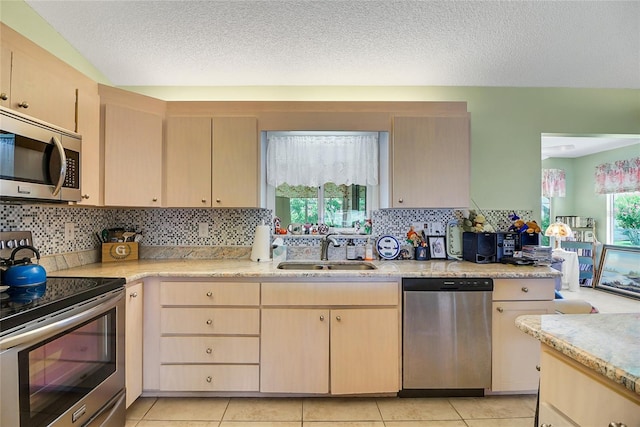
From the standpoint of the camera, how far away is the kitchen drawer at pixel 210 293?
2025mm

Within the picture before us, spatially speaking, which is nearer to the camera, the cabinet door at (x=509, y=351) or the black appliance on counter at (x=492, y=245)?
the cabinet door at (x=509, y=351)

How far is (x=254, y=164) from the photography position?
93.7 inches

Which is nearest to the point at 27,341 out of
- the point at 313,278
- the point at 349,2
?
the point at 313,278

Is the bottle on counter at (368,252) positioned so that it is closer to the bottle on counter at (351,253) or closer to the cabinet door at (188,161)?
the bottle on counter at (351,253)

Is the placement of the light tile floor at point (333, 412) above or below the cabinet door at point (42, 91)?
below

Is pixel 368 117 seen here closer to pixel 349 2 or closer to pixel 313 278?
pixel 349 2

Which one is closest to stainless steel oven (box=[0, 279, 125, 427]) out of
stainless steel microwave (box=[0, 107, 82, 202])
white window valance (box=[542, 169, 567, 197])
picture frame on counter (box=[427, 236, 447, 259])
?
stainless steel microwave (box=[0, 107, 82, 202])

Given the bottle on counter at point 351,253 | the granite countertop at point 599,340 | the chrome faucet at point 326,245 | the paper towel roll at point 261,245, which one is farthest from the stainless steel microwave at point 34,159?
the granite countertop at point 599,340

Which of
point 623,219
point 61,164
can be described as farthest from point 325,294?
point 623,219

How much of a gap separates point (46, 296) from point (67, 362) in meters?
0.31

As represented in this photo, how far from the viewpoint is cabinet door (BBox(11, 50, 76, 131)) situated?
4.99 ft

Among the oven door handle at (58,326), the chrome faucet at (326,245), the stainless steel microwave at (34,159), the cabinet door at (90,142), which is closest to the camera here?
the oven door handle at (58,326)

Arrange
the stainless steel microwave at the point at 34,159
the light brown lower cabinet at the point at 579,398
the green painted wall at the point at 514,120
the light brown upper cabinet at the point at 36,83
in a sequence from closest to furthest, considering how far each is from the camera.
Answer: the light brown lower cabinet at the point at 579,398 → the stainless steel microwave at the point at 34,159 → the light brown upper cabinet at the point at 36,83 → the green painted wall at the point at 514,120

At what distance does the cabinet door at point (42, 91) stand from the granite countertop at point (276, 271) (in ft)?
3.13
